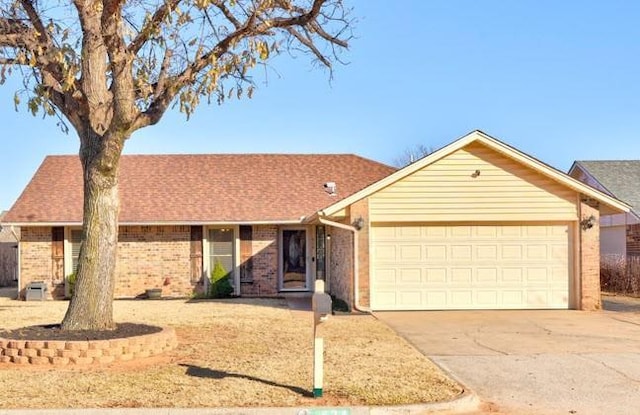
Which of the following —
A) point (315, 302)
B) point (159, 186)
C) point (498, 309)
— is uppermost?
point (159, 186)

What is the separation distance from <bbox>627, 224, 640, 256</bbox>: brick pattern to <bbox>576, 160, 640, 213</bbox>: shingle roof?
66 cm

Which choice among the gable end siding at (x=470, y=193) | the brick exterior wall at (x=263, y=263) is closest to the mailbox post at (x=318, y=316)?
the gable end siding at (x=470, y=193)

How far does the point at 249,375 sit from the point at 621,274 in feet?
57.5

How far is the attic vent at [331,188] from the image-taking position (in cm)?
2313

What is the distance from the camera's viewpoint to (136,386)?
824 cm

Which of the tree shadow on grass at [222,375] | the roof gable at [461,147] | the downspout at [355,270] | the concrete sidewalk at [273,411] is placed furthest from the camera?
the roof gable at [461,147]

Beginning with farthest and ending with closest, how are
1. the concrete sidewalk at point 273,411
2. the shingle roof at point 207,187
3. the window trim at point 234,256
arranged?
the window trim at point 234,256, the shingle roof at point 207,187, the concrete sidewalk at point 273,411

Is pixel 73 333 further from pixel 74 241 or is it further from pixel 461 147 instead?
pixel 74 241

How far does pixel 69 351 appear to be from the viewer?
9.61 meters

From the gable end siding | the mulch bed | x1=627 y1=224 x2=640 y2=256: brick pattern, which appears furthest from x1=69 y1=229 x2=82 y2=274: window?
x1=627 y1=224 x2=640 y2=256: brick pattern

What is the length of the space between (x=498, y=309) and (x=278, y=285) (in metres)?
7.59

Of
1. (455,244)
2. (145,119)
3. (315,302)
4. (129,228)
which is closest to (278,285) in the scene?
(129,228)

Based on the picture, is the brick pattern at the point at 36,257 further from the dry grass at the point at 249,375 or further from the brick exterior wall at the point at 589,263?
Result: the brick exterior wall at the point at 589,263

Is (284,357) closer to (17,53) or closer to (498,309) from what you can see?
(17,53)
